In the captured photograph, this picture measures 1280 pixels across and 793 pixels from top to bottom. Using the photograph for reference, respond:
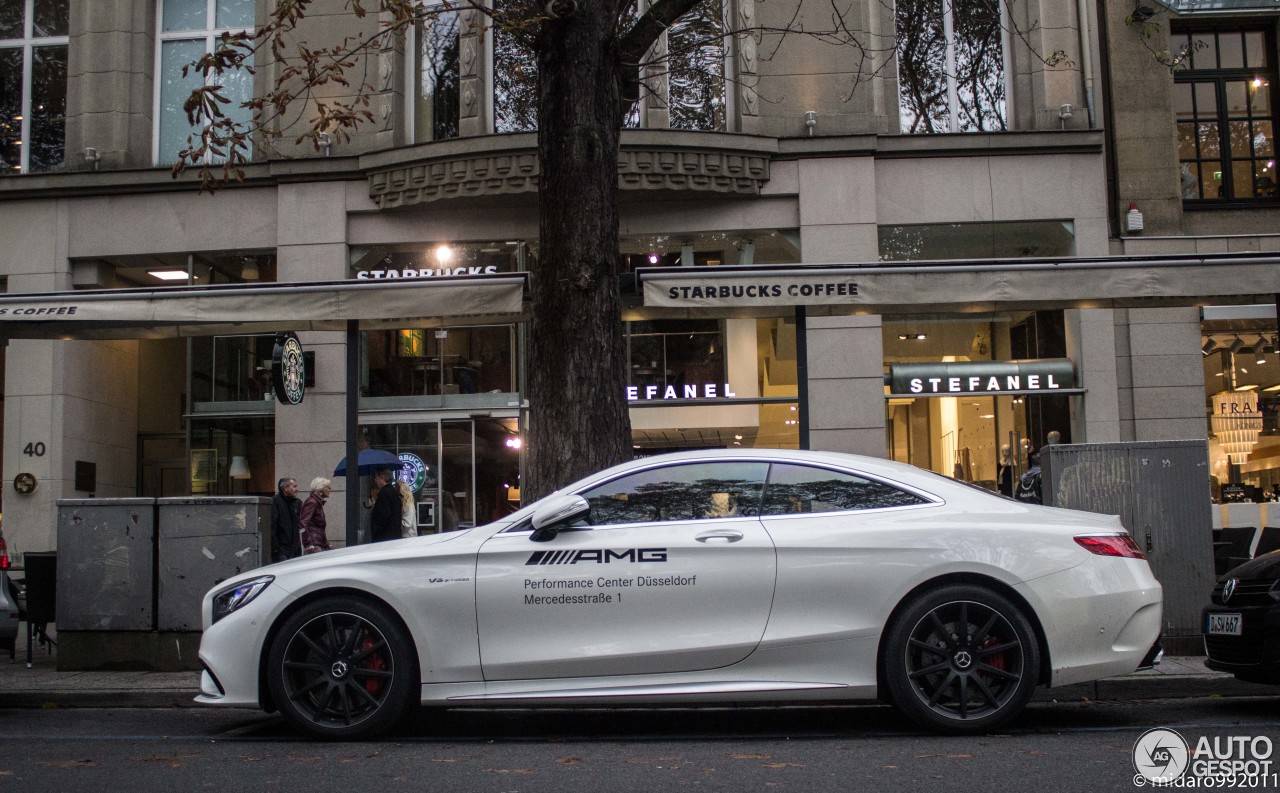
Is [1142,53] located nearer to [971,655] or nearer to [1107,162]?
[1107,162]

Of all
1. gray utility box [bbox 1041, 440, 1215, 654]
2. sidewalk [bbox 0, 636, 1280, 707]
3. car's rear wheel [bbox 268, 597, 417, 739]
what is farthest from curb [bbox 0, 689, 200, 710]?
gray utility box [bbox 1041, 440, 1215, 654]

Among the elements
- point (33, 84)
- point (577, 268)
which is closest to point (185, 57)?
point (33, 84)

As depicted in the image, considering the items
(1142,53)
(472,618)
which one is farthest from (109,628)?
(1142,53)

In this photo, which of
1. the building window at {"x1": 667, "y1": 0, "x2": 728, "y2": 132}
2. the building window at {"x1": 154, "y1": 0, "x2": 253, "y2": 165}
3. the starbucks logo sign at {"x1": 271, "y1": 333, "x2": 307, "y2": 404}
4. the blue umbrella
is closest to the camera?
the starbucks logo sign at {"x1": 271, "y1": 333, "x2": 307, "y2": 404}

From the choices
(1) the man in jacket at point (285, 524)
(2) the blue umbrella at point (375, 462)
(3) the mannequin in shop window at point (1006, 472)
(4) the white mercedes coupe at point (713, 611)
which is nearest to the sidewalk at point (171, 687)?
(4) the white mercedes coupe at point (713, 611)

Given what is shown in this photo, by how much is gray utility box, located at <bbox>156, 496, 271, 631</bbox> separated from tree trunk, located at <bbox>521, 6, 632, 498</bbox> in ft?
7.85

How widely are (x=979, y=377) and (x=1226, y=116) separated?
537cm

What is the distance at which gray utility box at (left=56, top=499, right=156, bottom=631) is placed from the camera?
10039mm

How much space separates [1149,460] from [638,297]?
436 cm

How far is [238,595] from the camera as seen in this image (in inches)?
267

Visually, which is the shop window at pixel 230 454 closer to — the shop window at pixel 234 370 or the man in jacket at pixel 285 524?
the shop window at pixel 234 370

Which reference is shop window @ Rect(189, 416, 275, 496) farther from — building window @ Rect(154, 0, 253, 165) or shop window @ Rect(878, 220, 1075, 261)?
shop window @ Rect(878, 220, 1075, 261)

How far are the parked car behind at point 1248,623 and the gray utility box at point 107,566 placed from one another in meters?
7.96

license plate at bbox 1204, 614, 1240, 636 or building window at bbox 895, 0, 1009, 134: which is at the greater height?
building window at bbox 895, 0, 1009, 134
